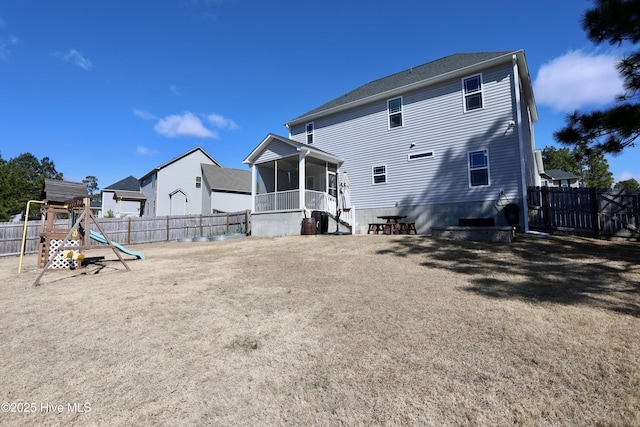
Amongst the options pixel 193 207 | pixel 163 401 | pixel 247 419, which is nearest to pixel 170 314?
pixel 163 401

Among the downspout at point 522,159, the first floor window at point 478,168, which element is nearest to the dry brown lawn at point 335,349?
the downspout at point 522,159

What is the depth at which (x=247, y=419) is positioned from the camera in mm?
1995

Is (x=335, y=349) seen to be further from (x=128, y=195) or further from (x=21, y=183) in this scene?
(x=21, y=183)

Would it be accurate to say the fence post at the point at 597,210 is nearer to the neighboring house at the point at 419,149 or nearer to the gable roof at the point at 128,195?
the neighboring house at the point at 419,149

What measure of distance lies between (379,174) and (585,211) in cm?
756

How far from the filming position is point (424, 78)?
1262 cm

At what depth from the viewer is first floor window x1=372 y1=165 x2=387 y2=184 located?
13703 mm

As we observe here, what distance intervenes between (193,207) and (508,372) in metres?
29.1

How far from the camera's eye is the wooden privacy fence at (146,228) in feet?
40.2

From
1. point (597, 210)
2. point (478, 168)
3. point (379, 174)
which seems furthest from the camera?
point (379, 174)

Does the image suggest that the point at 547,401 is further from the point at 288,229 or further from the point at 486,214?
the point at 288,229

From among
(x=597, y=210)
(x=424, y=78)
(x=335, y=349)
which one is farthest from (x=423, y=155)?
(x=335, y=349)

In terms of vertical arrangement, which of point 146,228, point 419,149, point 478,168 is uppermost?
point 419,149

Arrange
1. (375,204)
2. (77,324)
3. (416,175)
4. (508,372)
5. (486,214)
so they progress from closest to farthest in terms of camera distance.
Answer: (508,372) < (77,324) < (486,214) < (416,175) < (375,204)
